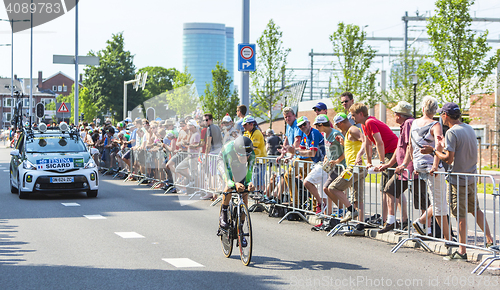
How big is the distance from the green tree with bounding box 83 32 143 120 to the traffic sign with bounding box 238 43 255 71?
69580 millimetres

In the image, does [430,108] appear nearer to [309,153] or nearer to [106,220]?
[309,153]

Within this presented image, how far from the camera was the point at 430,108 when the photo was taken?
7531 mm

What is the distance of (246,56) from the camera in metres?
14.6

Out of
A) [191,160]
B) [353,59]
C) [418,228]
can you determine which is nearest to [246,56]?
[191,160]

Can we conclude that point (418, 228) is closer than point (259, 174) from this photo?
Yes

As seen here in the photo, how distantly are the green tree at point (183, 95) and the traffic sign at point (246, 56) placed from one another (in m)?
48.1

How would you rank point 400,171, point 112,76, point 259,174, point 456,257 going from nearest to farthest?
point 456,257 < point 400,171 < point 259,174 < point 112,76

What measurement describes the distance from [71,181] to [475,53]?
14197 mm

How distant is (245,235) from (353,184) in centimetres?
290

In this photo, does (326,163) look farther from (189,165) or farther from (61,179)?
(61,179)

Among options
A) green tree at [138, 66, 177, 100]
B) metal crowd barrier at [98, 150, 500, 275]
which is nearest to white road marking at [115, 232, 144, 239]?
metal crowd barrier at [98, 150, 500, 275]

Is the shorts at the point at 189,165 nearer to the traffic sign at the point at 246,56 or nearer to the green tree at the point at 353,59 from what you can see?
the traffic sign at the point at 246,56

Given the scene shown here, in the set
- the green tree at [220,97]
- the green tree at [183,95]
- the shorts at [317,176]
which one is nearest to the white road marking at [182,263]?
the shorts at [317,176]

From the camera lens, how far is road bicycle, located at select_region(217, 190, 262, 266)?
21.7ft
